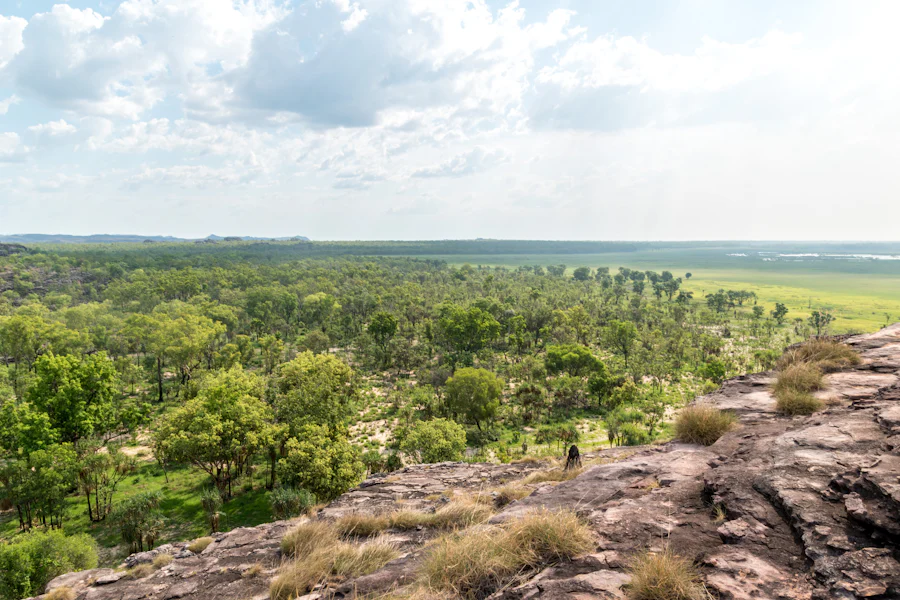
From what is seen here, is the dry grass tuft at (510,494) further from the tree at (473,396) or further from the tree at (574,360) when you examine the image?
the tree at (574,360)

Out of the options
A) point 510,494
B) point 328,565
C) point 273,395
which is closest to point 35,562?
point 328,565

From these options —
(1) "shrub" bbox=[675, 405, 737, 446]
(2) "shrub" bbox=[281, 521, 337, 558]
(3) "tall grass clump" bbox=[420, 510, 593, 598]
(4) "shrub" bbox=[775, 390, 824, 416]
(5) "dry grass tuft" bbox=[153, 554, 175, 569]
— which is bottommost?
(5) "dry grass tuft" bbox=[153, 554, 175, 569]

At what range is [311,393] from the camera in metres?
27.0

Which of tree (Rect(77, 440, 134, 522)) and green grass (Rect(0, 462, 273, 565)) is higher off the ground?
tree (Rect(77, 440, 134, 522))

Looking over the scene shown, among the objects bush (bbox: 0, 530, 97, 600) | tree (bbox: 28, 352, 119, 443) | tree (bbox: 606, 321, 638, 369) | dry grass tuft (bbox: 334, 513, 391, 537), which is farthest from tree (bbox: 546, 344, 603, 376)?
bush (bbox: 0, 530, 97, 600)

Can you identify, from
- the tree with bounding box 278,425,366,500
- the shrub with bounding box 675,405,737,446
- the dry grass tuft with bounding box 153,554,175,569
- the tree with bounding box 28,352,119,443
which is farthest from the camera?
the tree with bounding box 28,352,119,443

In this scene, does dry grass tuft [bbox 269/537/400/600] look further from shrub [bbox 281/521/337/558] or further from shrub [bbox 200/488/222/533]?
shrub [bbox 200/488/222/533]

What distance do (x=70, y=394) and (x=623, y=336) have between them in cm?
6272

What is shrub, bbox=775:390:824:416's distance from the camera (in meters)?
9.27

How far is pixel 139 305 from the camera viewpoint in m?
80.4

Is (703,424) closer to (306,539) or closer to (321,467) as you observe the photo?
(306,539)

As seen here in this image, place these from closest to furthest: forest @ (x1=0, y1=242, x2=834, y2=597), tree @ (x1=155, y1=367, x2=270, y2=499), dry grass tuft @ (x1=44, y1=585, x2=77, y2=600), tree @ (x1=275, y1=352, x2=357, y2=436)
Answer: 1. dry grass tuft @ (x1=44, y1=585, x2=77, y2=600)
2. tree @ (x1=155, y1=367, x2=270, y2=499)
3. forest @ (x1=0, y1=242, x2=834, y2=597)
4. tree @ (x1=275, y1=352, x2=357, y2=436)

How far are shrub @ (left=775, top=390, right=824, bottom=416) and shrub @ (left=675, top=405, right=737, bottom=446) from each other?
118 cm

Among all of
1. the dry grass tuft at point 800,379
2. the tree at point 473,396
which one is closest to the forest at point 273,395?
the tree at point 473,396
